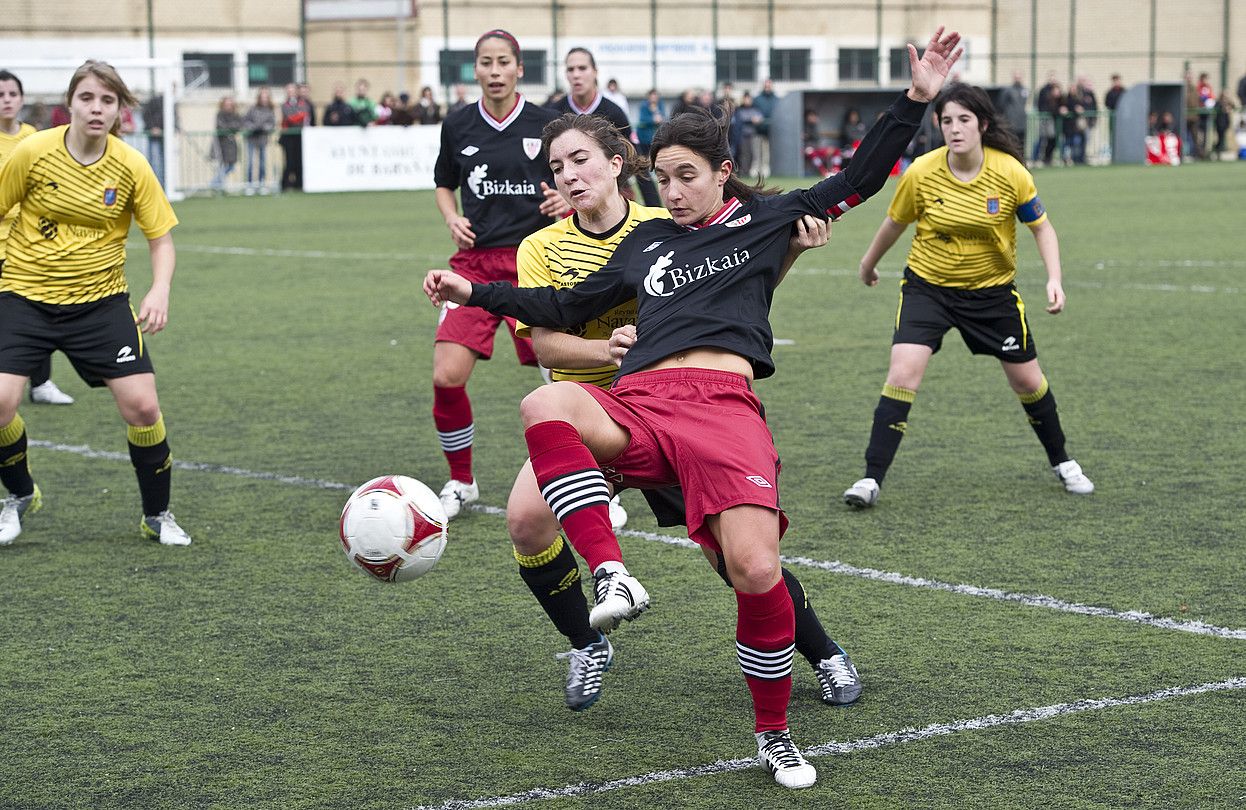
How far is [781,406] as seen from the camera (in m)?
9.72

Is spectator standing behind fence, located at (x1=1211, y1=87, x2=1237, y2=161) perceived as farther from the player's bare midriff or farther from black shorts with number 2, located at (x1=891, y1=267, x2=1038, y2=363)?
the player's bare midriff

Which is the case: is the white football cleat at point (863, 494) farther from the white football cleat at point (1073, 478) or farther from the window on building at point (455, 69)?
the window on building at point (455, 69)

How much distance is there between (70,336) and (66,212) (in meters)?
0.49

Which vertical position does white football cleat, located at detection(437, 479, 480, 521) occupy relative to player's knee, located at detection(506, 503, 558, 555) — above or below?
below

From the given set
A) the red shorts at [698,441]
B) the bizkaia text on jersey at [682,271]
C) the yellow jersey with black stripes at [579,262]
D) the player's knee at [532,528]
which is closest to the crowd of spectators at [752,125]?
the yellow jersey with black stripes at [579,262]

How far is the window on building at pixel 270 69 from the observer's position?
41312 mm

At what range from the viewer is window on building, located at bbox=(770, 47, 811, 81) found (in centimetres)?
4541

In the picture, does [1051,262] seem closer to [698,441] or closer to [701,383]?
[701,383]

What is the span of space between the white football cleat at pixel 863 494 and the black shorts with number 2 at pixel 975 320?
663mm

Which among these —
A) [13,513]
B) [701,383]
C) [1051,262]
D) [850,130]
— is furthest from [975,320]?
[850,130]

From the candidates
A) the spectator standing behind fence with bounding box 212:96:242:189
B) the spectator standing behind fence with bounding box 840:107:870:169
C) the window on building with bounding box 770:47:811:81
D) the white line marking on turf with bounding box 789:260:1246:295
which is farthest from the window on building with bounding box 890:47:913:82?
the white line marking on turf with bounding box 789:260:1246:295

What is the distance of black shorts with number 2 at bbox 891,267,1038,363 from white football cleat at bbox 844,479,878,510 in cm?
66

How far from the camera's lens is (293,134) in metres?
32.9

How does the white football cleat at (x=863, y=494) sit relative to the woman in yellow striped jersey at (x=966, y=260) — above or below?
below
